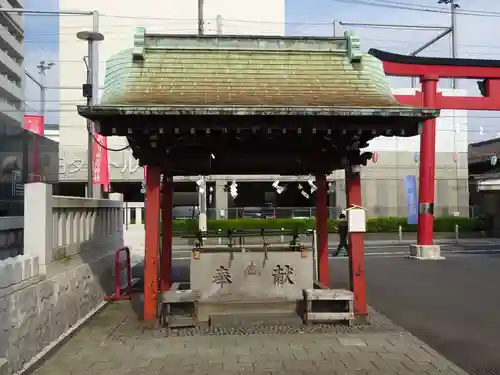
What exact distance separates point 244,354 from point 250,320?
5.53 feet

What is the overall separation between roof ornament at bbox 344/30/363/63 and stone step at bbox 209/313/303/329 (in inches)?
178

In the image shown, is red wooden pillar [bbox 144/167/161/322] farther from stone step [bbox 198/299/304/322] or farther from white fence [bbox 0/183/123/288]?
white fence [bbox 0/183/123/288]

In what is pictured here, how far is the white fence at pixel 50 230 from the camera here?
6062 millimetres

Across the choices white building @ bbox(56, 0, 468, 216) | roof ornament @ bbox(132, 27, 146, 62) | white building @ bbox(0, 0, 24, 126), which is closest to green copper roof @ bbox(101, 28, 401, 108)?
roof ornament @ bbox(132, 27, 146, 62)

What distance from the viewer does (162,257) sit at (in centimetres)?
1064

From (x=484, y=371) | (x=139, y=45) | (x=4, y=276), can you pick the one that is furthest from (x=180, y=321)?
(x=139, y=45)

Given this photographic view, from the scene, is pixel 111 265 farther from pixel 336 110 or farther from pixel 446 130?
pixel 446 130

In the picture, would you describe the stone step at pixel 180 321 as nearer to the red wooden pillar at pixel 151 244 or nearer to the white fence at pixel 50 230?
the red wooden pillar at pixel 151 244

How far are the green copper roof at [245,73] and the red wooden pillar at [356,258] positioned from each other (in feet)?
4.87

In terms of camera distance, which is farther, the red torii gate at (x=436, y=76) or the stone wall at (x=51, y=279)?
the red torii gate at (x=436, y=76)

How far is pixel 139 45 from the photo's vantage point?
343 inches

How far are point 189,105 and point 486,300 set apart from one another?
288 inches

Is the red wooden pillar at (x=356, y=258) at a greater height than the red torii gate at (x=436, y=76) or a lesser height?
lesser

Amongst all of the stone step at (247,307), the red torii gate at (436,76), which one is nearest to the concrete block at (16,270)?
the stone step at (247,307)
